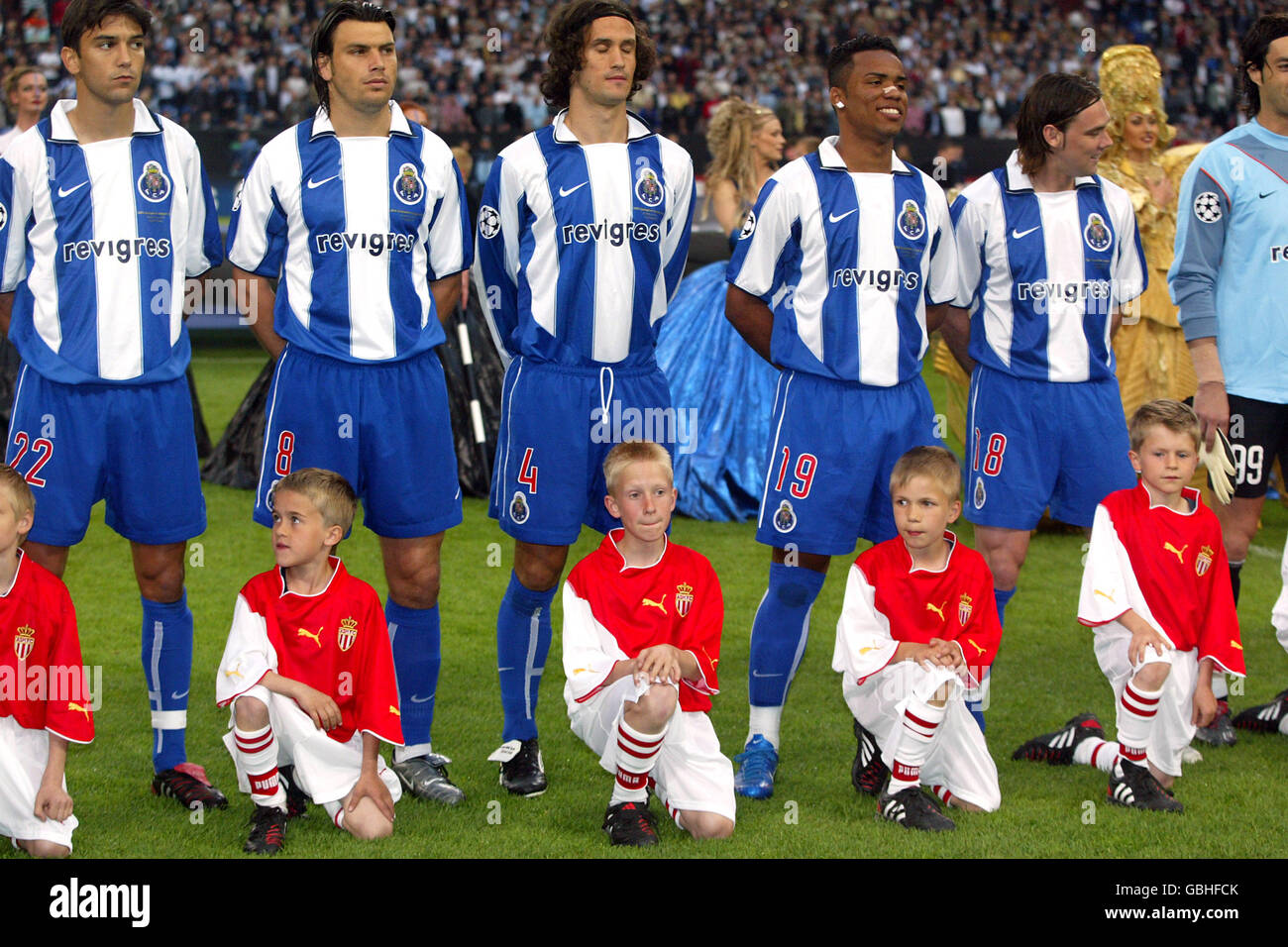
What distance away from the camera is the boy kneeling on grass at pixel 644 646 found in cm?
374

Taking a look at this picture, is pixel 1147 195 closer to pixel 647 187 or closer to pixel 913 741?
pixel 647 187

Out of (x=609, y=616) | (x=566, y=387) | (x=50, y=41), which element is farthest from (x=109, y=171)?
(x=50, y=41)

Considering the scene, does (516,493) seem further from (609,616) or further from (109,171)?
(109,171)

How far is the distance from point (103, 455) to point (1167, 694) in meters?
2.91

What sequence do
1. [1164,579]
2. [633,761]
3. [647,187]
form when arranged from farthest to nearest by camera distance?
[647,187]
[1164,579]
[633,761]

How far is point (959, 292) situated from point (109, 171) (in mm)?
2396

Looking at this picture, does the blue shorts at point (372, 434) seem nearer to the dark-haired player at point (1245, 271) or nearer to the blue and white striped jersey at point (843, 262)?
the blue and white striped jersey at point (843, 262)

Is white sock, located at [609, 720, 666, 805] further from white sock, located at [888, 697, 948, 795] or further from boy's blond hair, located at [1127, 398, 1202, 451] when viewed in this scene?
boy's blond hair, located at [1127, 398, 1202, 451]

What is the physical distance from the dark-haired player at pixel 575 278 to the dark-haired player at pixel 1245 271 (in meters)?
1.60

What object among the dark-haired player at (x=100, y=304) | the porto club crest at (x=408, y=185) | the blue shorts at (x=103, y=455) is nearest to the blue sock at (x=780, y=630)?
the porto club crest at (x=408, y=185)

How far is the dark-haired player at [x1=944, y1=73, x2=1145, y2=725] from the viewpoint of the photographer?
4.30 meters

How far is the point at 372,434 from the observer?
3.98 metres

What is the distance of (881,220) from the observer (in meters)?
4.13

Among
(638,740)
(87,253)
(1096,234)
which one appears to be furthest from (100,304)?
(1096,234)
